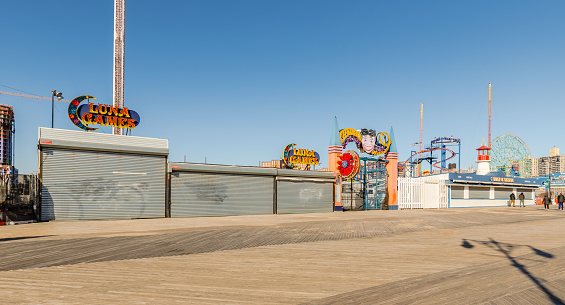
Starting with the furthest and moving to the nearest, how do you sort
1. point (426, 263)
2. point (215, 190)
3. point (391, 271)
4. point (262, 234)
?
point (215, 190)
point (262, 234)
point (426, 263)
point (391, 271)

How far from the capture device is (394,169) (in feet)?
127

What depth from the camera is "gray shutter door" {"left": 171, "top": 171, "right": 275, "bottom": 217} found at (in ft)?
88.1

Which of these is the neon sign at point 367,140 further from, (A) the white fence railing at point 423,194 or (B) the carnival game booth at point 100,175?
(B) the carnival game booth at point 100,175

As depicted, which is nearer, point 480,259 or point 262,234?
point 480,259

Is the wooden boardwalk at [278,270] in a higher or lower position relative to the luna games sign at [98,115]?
lower

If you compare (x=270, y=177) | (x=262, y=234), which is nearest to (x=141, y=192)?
(x=270, y=177)

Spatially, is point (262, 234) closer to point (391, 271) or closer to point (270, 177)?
point (391, 271)

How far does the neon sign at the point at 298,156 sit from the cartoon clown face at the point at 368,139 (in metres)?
19.4

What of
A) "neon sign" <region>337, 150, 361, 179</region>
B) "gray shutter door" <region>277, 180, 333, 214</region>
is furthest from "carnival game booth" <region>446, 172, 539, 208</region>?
"gray shutter door" <region>277, 180, 333, 214</region>

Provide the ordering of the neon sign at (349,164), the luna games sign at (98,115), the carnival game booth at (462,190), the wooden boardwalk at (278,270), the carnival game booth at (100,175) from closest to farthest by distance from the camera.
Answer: the wooden boardwalk at (278,270) < the carnival game booth at (100,175) < the luna games sign at (98,115) < the neon sign at (349,164) < the carnival game booth at (462,190)

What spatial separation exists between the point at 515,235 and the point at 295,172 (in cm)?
1924

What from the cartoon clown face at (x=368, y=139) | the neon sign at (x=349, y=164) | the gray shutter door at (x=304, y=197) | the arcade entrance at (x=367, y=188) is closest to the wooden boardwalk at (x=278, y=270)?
the gray shutter door at (x=304, y=197)

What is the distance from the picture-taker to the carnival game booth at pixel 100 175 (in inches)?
889

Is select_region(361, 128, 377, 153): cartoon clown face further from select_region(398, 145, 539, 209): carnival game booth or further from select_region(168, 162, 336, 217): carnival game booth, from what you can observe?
select_region(398, 145, 539, 209): carnival game booth
